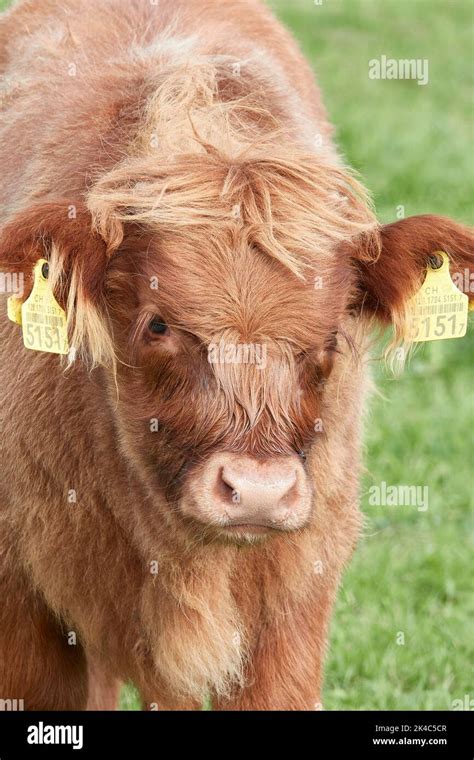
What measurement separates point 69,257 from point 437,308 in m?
1.24

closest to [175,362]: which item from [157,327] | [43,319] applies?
[157,327]

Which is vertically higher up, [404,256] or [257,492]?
[404,256]

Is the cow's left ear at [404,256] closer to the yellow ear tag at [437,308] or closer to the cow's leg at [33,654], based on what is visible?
the yellow ear tag at [437,308]

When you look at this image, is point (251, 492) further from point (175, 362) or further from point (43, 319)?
point (43, 319)

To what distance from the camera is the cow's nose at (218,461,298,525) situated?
3.96 m

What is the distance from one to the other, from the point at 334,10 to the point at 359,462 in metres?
12.3

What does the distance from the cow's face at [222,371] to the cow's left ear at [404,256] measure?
9.9 inches

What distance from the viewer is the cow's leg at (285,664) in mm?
5020

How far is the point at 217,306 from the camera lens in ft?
13.8

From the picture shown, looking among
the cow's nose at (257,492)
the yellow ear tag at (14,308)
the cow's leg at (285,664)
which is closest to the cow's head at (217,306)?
the cow's nose at (257,492)

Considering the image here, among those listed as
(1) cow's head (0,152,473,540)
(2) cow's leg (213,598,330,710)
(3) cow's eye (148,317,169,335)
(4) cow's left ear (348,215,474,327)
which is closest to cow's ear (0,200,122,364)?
(1) cow's head (0,152,473,540)

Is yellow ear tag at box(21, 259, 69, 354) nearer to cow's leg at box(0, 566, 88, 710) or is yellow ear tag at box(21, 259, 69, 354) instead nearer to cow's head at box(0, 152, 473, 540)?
cow's head at box(0, 152, 473, 540)

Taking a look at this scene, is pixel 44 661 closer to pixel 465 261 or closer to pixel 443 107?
pixel 465 261

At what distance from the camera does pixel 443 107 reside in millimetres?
15016
